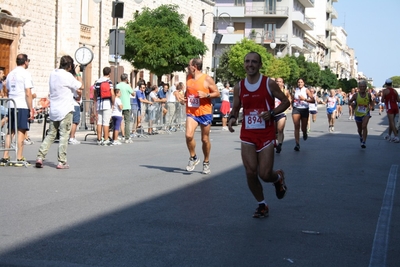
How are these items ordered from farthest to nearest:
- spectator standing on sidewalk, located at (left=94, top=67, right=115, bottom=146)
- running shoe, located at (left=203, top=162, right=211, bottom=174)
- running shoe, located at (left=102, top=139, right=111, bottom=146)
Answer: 1. running shoe, located at (left=102, top=139, right=111, bottom=146)
2. spectator standing on sidewalk, located at (left=94, top=67, right=115, bottom=146)
3. running shoe, located at (left=203, top=162, right=211, bottom=174)

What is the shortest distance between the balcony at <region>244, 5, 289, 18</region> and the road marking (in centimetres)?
7377

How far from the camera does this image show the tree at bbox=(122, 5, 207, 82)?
3547 centimetres

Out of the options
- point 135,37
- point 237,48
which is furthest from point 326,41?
point 135,37

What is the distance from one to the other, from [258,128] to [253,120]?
0.11 metres

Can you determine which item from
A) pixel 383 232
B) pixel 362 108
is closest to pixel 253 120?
pixel 383 232

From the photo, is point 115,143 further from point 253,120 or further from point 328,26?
point 328,26

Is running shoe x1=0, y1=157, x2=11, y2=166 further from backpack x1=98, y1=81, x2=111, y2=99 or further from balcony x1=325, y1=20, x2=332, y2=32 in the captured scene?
balcony x1=325, y1=20, x2=332, y2=32

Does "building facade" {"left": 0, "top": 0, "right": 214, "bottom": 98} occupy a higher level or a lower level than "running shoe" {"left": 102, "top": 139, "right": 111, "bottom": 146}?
higher

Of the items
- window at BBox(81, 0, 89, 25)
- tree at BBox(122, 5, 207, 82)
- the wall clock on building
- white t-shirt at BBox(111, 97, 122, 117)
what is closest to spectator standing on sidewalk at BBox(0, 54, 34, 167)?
white t-shirt at BBox(111, 97, 122, 117)

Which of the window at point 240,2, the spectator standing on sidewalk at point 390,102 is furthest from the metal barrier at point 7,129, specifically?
the window at point 240,2

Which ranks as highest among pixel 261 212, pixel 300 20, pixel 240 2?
pixel 240 2

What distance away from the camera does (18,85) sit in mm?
13062

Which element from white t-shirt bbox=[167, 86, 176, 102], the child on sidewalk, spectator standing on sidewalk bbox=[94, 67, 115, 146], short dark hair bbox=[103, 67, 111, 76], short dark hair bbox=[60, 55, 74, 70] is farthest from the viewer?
white t-shirt bbox=[167, 86, 176, 102]

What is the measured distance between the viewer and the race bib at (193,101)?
1238 cm
